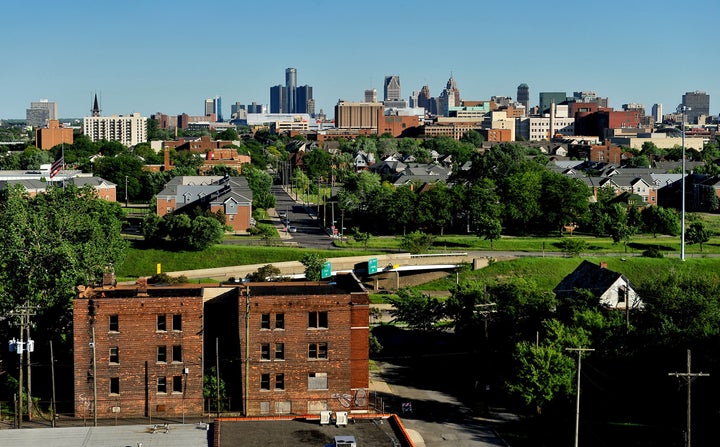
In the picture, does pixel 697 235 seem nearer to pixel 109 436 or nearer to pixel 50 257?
pixel 50 257

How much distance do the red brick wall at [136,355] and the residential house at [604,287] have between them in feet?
79.9

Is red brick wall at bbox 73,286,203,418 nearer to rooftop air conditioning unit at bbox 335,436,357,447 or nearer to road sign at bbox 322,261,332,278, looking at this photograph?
rooftop air conditioning unit at bbox 335,436,357,447

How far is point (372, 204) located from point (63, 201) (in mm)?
38611

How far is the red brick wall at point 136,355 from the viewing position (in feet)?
146

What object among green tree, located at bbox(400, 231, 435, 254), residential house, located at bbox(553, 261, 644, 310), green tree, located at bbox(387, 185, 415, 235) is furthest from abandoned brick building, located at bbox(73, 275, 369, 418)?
green tree, located at bbox(387, 185, 415, 235)

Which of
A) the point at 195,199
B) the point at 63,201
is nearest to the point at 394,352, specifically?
the point at 63,201

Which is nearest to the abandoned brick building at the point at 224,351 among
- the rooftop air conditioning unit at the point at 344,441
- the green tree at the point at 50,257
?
the green tree at the point at 50,257

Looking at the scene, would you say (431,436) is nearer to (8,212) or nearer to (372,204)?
(8,212)

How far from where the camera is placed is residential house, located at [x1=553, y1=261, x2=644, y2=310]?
195ft

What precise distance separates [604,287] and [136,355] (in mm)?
30138

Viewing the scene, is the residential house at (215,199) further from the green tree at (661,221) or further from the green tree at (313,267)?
the green tree at (661,221)

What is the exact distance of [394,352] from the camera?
61031 millimetres

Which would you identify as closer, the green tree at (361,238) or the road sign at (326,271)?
the road sign at (326,271)

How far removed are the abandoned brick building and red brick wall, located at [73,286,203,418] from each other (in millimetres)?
46
